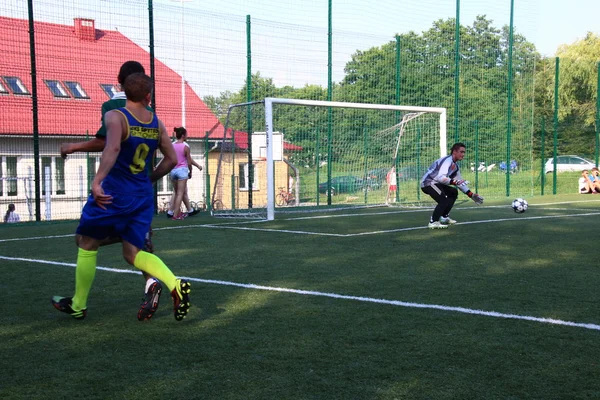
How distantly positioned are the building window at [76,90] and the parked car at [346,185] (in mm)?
6495

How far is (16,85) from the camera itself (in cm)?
1441

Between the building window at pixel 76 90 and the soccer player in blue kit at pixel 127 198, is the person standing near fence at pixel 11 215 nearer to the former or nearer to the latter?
the building window at pixel 76 90

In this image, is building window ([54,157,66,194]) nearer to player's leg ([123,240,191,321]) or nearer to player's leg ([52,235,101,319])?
player's leg ([52,235,101,319])

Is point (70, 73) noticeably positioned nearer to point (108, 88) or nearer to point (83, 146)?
point (108, 88)

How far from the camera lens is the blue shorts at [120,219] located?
520cm

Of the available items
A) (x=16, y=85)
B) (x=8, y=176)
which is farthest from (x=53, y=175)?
(x=16, y=85)

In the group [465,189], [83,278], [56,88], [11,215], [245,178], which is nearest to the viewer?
[83,278]

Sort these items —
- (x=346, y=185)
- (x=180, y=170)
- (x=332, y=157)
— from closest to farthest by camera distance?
1. (x=180, y=170)
2. (x=346, y=185)
3. (x=332, y=157)

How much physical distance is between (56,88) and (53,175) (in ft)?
10.6

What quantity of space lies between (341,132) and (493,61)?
7577mm

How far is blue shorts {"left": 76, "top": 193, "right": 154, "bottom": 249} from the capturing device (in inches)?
205

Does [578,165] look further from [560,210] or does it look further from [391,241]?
[391,241]

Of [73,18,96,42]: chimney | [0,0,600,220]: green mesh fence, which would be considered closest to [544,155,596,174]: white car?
[0,0,600,220]: green mesh fence

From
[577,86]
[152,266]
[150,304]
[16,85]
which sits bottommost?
[150,304]
